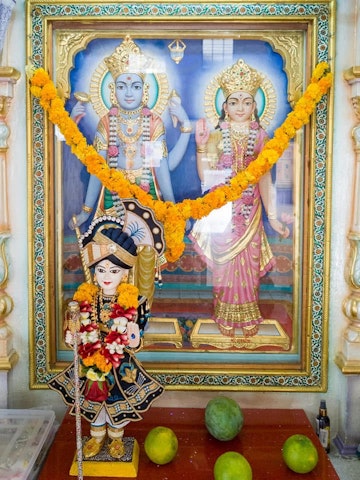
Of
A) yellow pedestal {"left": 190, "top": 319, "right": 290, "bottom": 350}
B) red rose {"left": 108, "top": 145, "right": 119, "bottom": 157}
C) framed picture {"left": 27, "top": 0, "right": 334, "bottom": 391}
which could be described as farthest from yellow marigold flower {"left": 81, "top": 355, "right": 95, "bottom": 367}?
red rose {"left": 108, "top": 145, "right": 119, "bottom": 157}

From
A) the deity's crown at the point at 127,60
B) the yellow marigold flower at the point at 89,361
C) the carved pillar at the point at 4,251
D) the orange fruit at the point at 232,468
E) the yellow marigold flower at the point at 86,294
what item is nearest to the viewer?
the orange fruit at the point at 232,468

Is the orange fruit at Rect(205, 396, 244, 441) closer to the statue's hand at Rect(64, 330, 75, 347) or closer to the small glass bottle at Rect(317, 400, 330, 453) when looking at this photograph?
the small glass bottle at Rect(317, 400, 330, 453)

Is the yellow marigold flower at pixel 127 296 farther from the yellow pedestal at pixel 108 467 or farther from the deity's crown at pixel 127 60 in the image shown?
the deity's crown at pixel 127 60

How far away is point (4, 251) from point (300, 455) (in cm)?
171

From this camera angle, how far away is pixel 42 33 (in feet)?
9.16

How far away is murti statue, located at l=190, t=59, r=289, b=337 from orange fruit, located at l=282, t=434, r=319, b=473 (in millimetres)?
674

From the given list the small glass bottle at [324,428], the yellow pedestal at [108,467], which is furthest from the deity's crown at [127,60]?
the small glass bottle at [324,428]

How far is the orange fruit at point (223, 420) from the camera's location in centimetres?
258

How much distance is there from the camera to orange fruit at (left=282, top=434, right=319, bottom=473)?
2.37 meters

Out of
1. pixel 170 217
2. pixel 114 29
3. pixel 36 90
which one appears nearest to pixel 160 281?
pixel 170 217

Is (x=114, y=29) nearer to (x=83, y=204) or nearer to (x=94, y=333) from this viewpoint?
(x=83, y=204)

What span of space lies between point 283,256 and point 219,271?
0.34m

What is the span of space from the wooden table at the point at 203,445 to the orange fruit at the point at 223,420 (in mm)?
62

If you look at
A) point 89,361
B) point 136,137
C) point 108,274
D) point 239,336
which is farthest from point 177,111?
point 89,361
